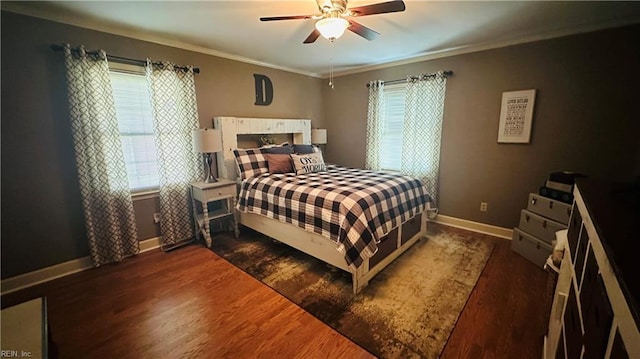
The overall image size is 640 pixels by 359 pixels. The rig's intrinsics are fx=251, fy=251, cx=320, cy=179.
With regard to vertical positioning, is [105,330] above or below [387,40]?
below

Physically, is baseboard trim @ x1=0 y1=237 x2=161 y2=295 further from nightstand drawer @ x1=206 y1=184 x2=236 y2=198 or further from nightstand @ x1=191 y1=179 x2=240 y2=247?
nightstand drawer @ x1=206 y1=184 x2=236 y2=198

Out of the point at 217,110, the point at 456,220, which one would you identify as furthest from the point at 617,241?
the point at 217,110

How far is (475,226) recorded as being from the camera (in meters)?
3.38

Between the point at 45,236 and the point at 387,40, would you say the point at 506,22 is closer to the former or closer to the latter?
the point at 387,40

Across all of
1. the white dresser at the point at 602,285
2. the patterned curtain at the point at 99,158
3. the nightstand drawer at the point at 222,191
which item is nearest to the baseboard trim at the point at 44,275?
the patterned curtain at the point at 99,158

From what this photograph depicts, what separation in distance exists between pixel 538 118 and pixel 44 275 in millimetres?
5290

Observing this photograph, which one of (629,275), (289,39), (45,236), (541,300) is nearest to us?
(629,275)

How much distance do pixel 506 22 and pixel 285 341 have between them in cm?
340

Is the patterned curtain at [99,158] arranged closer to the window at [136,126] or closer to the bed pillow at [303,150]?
the window at [136,126]

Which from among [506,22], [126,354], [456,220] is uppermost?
[506,22]

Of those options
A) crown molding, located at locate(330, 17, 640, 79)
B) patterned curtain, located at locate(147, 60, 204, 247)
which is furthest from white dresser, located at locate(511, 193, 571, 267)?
patterned curtain, located at locate(147, 60, 204, 247)

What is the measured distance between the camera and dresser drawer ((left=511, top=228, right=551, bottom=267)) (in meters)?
2.42

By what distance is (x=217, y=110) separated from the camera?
133 inches

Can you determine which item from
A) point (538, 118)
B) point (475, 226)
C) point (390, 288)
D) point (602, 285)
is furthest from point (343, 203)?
point (538, 118)
